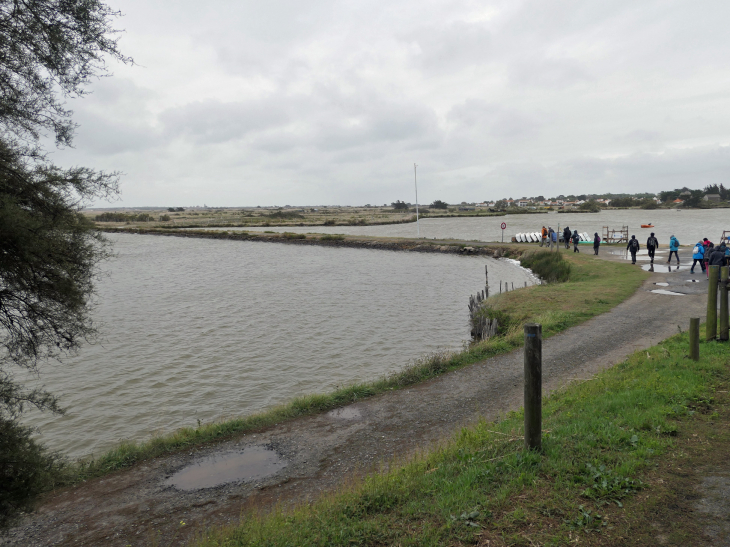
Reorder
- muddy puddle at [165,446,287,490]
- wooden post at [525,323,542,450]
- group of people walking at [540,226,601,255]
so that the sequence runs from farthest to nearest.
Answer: group of people walking at [540,226,601,255], muddy puddle at [165,446,287,490], wooden post at [525,323,542,450]

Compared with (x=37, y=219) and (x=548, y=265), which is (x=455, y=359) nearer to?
(x=37, y=219)

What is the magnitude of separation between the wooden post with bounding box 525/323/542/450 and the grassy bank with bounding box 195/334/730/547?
Answer: 0.82ft

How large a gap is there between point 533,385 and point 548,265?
29610mm

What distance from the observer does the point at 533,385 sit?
5.61m

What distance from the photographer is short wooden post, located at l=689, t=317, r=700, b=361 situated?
8.73m

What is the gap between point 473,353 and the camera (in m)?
13.8

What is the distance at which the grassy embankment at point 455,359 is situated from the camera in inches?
372

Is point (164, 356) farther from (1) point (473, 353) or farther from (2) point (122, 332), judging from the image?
(1) point (473, 353)

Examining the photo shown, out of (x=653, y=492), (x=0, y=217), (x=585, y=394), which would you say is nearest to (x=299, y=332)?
(x=585, y=394)

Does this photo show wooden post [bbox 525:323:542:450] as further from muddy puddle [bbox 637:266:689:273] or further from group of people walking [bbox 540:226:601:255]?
group of people walking [bbox 540:226:601:255]

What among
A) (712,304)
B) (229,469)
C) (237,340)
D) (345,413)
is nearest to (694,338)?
(712,304)

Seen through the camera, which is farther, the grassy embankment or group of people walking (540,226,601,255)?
group of people walking (540,226,601,255)

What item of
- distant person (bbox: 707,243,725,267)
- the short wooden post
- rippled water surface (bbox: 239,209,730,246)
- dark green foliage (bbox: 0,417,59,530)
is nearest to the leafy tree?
dark green foliage (bbox: 0,417,59,530)

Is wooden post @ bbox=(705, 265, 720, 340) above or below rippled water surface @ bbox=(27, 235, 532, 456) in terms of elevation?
above
